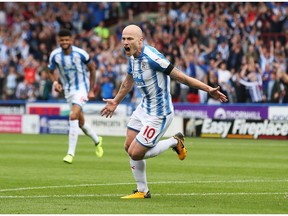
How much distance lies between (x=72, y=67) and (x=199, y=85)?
7.92 meters

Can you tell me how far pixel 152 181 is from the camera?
13789 millimetres

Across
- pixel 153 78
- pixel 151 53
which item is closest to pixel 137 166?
pixel 153 78

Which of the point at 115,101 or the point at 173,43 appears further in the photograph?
the point at 173,43

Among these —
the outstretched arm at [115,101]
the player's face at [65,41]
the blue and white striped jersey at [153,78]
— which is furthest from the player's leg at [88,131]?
the blue and white striped jersey at [153,78]

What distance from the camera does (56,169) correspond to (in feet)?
52.2

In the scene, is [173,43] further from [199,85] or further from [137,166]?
[199,85]

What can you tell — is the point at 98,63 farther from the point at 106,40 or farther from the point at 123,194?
the point at 123,194

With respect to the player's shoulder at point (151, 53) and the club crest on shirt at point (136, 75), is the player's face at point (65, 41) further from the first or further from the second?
the player's shoulder at point (151, 53)

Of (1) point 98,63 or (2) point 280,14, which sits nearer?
(2) point 280,14

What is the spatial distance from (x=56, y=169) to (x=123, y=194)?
4267 millimetres

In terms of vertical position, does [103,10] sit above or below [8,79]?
above

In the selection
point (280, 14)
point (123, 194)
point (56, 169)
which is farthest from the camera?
point (280, 14)

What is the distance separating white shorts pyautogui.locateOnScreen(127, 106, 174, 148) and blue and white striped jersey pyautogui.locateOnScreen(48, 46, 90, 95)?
681 centimetres

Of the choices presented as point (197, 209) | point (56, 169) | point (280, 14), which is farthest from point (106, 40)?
point (197, 209)
